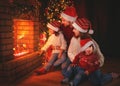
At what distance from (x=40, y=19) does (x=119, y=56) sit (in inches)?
135

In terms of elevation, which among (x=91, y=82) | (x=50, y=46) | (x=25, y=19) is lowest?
(x=91, y=82)

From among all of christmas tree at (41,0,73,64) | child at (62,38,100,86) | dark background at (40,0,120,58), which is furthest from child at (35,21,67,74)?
dark background at (40,0,120,58)

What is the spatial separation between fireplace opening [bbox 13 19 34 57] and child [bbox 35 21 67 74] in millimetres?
885

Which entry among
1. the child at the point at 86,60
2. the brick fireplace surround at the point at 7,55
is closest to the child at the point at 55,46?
the brick fireplace surround at the point at 7,55

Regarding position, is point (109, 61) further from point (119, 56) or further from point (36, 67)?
point (36, 67)

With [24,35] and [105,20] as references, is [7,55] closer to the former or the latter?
[24,35]

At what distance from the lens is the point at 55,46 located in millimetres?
8070

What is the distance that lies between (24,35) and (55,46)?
1355 millimetres

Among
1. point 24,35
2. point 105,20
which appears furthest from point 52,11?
point 105,20

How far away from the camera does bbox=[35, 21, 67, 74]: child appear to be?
7913 millimetres

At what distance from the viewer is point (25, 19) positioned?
825 cm

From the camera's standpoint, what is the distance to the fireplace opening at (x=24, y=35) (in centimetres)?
874

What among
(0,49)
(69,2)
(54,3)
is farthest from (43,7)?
(0,49)

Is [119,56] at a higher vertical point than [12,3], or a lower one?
lower
